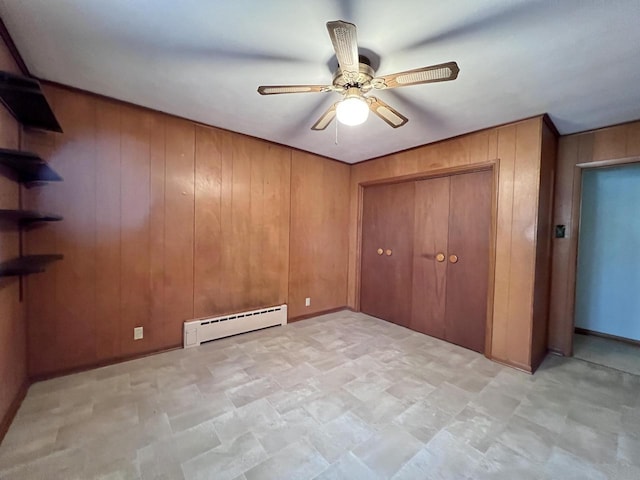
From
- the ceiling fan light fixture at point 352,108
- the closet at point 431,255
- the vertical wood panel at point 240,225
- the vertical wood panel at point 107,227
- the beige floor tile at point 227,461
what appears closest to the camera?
the beige floor tile at point 227,461

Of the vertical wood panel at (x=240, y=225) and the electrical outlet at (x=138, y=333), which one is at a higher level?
the vertical wood panel at (x=240, y=225)

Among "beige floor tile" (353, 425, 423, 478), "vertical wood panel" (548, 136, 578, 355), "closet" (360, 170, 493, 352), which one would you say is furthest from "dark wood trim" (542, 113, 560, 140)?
"beige floor tile" (353, 425, 423, 478)

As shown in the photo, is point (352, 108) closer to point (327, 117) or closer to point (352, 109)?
point (352, 109)

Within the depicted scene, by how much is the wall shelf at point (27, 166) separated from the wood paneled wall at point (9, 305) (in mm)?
78

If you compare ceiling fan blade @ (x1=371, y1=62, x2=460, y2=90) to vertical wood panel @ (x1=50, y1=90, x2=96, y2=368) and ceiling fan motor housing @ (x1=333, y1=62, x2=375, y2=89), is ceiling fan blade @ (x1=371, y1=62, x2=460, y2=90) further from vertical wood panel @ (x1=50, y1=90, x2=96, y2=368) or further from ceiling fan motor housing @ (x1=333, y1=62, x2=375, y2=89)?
vertical wood panel @ (x1=50, y1=90, x2=96, y2=368)

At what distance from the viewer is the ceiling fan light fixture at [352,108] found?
1.60 m

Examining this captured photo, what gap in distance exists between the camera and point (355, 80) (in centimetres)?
160

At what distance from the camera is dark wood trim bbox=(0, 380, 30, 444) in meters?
1.56

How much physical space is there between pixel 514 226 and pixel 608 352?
6.55 ft

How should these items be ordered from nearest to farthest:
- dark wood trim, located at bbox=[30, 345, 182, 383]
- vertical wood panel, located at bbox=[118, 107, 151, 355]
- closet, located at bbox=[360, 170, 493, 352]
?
dark wood trim, located at bbox=[30, 345, 182, 383] < vertical wood panel, located at bbox=[118, 107, 151, 355] < closet, located at bbox=[360, 170, 493, 352]

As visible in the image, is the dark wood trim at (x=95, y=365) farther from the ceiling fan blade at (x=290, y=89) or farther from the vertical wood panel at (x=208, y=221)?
the ceiling fan blade at (x=290, y=89)

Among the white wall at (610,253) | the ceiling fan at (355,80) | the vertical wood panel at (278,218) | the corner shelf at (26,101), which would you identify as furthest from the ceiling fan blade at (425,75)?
the white wall at (610,253)

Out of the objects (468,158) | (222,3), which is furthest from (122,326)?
(468,158)

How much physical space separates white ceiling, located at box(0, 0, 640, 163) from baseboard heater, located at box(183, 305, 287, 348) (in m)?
2.21
